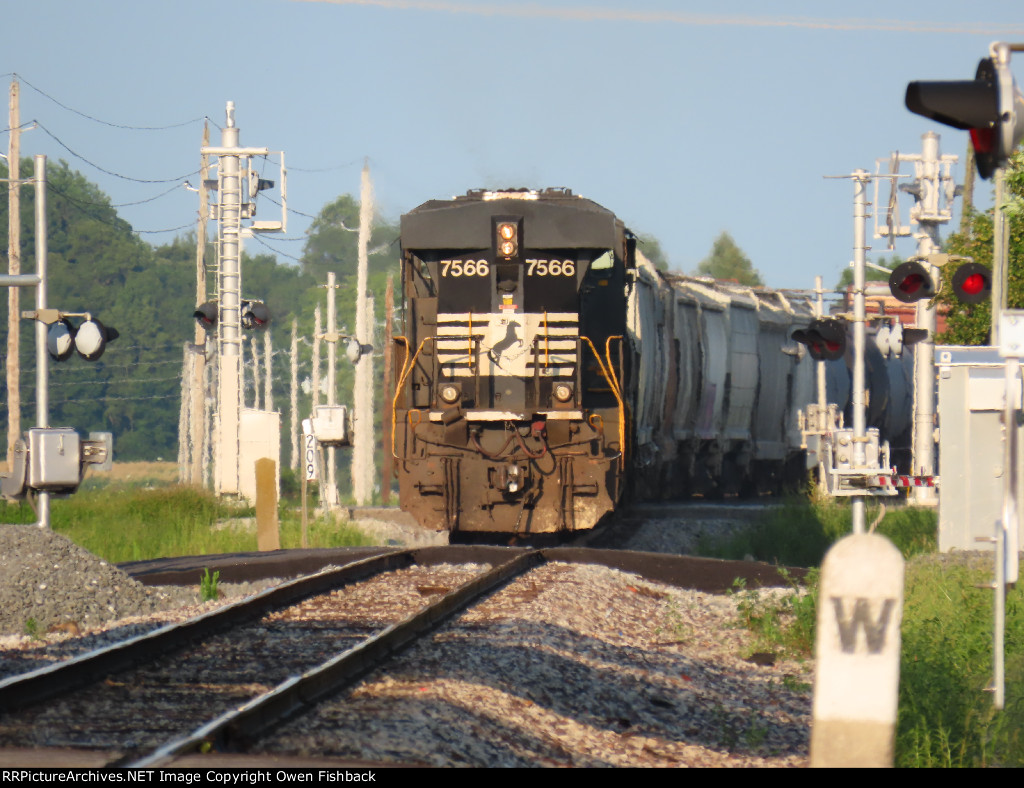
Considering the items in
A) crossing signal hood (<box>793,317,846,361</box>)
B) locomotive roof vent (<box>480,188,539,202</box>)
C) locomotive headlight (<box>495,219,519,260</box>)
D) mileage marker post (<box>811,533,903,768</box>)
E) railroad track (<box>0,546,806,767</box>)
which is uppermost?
locomotive roof vent (<box>480,188,539,202</box>)

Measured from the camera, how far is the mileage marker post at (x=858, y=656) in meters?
4.90

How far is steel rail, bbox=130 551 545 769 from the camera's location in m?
5.79

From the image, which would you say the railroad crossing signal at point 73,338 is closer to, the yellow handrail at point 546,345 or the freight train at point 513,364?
the freight train at point 513,364

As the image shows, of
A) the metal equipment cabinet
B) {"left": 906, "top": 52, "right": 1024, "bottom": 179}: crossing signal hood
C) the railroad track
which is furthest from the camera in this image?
the metal equipment cabinet

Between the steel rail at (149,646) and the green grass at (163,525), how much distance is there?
5.33 metres

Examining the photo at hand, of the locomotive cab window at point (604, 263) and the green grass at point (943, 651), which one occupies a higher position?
the locomotive cab window at point (604, 263)

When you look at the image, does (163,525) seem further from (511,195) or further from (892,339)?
(892,339)

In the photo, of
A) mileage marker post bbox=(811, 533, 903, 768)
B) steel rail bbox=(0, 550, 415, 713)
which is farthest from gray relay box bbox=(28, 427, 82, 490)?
mileage marker post bbox=(811, 533, 903, 768)

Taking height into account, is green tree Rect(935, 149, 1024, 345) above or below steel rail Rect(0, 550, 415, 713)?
above

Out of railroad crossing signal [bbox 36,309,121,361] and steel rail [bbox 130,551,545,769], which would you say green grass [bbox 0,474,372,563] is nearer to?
railroad crossing signal [bbox 36,309,121,361]

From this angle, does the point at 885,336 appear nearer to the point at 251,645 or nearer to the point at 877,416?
the point at 877,416

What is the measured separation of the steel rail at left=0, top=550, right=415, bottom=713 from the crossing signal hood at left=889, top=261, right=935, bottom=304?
853cm

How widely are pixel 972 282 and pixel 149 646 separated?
10.00 metres

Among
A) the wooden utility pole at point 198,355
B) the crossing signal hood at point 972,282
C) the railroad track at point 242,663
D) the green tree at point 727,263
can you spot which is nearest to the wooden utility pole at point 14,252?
the wooden utility pole at point 198,355
